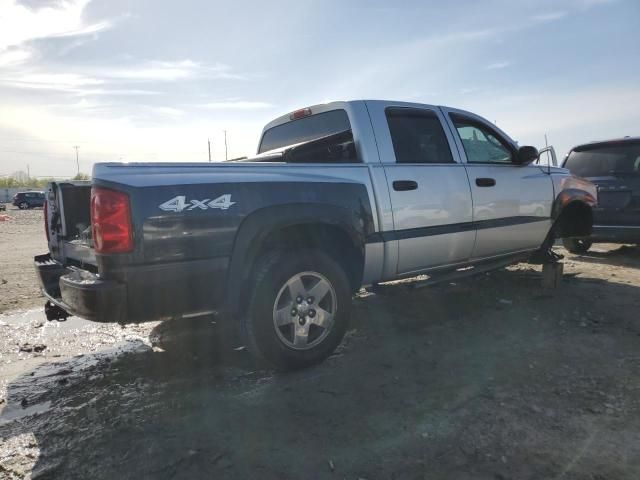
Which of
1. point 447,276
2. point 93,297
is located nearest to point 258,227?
point 93,297

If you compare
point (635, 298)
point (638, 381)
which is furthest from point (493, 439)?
point (635, 298)

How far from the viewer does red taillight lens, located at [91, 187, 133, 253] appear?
2.74 m

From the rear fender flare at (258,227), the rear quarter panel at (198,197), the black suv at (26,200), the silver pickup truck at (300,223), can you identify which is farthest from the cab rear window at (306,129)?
the black suv at (26,200)

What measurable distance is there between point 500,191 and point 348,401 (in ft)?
9.61

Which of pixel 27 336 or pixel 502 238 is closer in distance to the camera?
pixel 27 336

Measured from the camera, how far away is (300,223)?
3.43 m

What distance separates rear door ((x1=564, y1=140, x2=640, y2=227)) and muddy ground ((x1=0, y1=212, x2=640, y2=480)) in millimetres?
2746

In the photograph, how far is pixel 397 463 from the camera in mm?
2357

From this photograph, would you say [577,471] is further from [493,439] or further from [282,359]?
[282,359]

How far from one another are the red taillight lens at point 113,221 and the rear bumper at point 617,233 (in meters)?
6.56

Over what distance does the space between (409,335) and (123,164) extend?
277 centimetres

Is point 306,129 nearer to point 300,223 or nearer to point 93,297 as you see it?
point 300,223

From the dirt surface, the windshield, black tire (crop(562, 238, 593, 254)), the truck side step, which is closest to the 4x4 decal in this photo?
the truck side step

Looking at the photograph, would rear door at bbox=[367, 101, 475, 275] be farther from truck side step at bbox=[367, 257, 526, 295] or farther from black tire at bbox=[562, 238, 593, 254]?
black tire at bbox=[562, 238, 593, 254]
